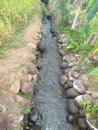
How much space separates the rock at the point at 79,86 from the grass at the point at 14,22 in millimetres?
2130

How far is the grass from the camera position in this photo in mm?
7336

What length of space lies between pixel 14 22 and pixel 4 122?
4.40m

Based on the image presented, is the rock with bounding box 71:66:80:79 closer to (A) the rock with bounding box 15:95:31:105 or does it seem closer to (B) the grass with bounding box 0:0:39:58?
(B) the grass with bounding box 0:0:39:58

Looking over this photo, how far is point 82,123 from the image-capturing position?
5895 mm

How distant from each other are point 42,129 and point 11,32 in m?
3.45

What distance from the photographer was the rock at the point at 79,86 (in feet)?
21.4

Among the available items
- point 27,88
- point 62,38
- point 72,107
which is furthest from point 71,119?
point 62,38

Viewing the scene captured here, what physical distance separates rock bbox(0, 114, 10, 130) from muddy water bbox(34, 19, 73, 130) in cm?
116

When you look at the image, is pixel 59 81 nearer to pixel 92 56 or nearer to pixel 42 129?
pixel 92 56

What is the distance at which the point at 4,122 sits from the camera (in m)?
4.77

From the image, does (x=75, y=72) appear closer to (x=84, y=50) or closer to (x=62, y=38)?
(x=84, y=50)

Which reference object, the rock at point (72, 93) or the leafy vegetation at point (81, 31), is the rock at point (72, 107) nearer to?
the rock at point (72, 93)

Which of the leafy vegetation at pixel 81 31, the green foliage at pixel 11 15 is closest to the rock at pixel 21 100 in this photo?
the leafy vegetation at pixel 81 31

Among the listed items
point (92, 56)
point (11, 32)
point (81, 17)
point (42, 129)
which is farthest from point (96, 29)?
point (42, 129)
